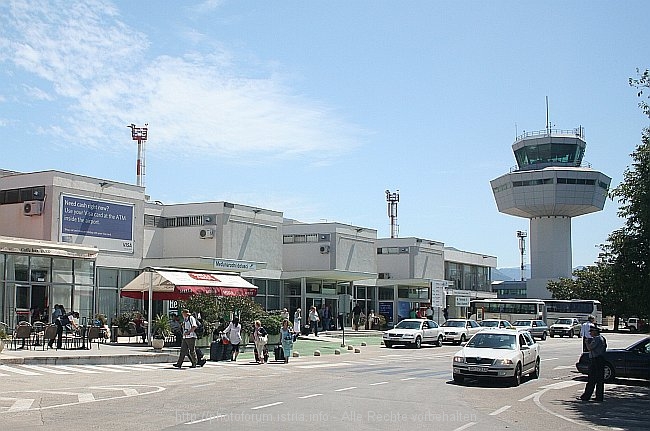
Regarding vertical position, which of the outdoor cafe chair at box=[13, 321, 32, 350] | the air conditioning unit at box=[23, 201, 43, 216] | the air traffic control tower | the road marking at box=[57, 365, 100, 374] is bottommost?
the road marking at box=[57, 365, 100, 374]

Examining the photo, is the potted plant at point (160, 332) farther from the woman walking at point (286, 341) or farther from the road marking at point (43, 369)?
the road marking at point (43, 369)

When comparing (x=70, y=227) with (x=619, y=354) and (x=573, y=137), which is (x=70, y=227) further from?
(x=573, y=137)

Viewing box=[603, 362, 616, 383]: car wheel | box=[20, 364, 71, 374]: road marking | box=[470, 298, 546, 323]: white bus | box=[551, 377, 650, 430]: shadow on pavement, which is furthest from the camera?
box=[470, 298, 546, 323]: white bus

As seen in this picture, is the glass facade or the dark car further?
the glass facade

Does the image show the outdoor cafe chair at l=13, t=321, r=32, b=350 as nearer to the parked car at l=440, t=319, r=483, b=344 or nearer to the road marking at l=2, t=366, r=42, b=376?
the road marking at l=2, t=366, r=42, b=376

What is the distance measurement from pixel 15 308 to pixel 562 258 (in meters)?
78.1

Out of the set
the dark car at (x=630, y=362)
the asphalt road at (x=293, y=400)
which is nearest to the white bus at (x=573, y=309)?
the asphalt road at (x=293, y=400)

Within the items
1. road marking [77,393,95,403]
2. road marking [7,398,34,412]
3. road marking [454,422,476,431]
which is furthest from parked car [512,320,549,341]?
road marking [7,398,34,412]

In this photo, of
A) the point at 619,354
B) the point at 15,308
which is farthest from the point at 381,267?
the point at 619,354

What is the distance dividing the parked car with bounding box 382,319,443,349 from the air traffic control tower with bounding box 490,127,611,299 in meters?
57.5

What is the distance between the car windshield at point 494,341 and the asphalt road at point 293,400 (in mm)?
1145

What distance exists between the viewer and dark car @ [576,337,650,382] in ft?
75.9

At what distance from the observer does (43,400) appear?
16.4 m

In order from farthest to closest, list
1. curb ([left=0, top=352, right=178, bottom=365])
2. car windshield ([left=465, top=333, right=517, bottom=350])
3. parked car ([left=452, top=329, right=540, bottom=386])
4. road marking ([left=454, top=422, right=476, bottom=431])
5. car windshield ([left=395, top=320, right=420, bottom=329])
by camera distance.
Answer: car windshield ([left=395, top=320, right=420, bottom=329])
curb ([left=0, top=352, right=178, bottom=365])
car windshield ([left=465, top=333, right=517, bottom=350])
parked car ([left=452, top=329, right=540, bottom=386])
road marking ([left=454, top=422, right=476, bottom=431])
